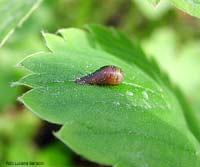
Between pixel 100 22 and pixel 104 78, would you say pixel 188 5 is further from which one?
pixel 100 22

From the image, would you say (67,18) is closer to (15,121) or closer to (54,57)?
(15,121)

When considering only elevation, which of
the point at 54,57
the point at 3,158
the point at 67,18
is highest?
the point at 54,57

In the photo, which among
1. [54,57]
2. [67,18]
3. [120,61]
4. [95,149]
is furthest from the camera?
[67,18]

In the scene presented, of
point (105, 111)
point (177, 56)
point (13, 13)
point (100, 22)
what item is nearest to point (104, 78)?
point (105, 111)

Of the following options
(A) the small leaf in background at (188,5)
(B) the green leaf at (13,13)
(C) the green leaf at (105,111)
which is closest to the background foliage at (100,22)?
(B) the green leaf at (13,13)

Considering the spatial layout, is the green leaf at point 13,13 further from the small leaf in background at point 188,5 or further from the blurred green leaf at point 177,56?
the blurred green leaf at point 177,56

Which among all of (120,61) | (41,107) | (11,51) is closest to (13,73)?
(11,51)
